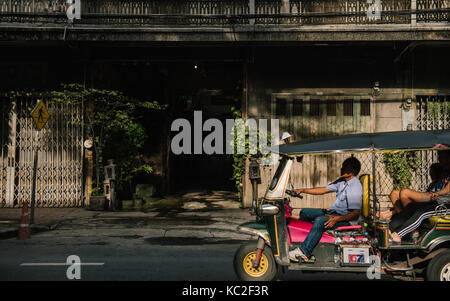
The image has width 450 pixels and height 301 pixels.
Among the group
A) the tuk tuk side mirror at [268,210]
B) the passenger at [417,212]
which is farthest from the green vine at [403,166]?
the tuk tuk side mirror at [268,210]

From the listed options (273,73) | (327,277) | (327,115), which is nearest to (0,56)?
(273,73)

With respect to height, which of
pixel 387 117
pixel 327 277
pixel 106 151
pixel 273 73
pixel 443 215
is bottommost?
pixel 327 277

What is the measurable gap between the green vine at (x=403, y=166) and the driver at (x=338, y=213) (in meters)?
7.42

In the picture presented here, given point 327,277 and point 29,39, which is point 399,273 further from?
point 29,39

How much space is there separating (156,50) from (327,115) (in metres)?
5.72

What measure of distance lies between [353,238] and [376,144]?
1.30 m

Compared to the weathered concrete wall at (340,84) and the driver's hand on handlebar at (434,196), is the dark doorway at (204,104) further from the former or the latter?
the driver's hand on handlebar at (434,196)

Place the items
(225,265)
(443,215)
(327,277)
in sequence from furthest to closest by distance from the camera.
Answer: (225,265), (327,277), (443,215)

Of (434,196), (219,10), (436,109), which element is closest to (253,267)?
(434,196)

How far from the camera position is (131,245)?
865 centimetres

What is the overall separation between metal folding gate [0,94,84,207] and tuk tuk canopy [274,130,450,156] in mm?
9287

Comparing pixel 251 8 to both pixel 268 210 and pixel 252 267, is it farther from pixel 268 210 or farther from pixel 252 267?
pixel 252 267

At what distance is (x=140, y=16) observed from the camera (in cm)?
1216

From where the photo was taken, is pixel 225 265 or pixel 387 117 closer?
pixel 225 265
